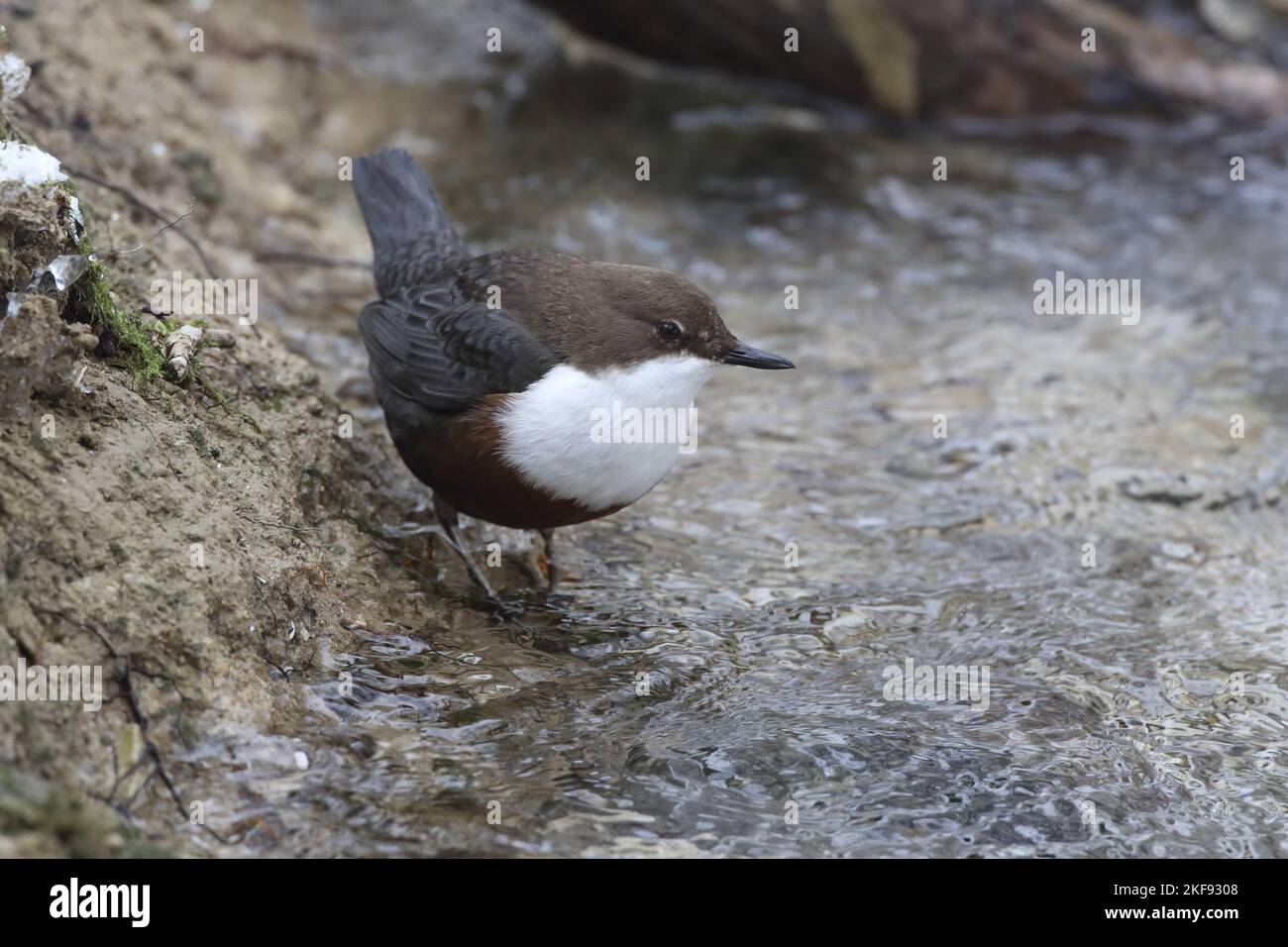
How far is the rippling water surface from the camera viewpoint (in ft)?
10.4

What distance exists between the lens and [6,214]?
3098mm

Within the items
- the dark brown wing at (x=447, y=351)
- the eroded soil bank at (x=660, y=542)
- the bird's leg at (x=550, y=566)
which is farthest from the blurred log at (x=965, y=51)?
the bird's leg at (x=550, y=566)

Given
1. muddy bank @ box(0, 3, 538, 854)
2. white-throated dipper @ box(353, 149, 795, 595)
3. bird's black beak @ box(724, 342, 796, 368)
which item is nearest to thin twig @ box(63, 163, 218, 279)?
muddy bank @ box(0, 3, 538, 854)

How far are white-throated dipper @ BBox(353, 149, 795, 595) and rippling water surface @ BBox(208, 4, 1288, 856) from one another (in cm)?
42

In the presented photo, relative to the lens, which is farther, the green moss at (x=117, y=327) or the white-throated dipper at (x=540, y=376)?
the white-throated dipper at (x=540, y=376)

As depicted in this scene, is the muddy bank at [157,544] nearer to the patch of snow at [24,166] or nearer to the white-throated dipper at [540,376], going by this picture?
the patch of snow at [24,166]

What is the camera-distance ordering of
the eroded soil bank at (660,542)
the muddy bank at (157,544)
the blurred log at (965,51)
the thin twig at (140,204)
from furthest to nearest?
1. the blurred log at (965,51)
2. the thin twig at (140,204)
3. the eroded soil bank at (660,542)
4. the muddy bank at (157,544)

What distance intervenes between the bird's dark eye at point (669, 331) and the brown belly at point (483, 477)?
1.71 ft

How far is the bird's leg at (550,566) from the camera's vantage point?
13.9ft

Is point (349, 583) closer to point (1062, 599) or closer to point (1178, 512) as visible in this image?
point (1062, 599)

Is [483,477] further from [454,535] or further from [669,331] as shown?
[669,331]

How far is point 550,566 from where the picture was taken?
14.1 feet

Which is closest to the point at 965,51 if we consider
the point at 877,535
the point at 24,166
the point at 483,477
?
the point at 877,535
